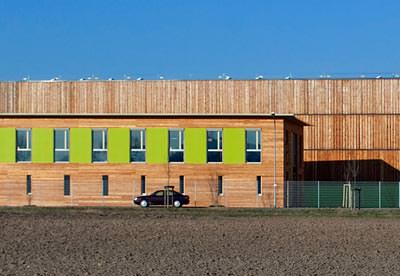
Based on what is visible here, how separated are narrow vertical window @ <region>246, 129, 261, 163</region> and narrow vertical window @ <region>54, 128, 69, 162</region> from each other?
12.6 meters

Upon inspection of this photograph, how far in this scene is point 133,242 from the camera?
31.1m

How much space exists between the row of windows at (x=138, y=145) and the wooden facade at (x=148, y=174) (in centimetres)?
44

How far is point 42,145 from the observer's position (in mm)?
66188

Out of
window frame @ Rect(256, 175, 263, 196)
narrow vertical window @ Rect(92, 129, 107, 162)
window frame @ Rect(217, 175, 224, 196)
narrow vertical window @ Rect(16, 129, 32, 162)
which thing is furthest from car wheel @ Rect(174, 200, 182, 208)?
narrow vertical window @ Rect(16, 129, 32, 162)

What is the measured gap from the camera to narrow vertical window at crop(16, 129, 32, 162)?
66.5 m

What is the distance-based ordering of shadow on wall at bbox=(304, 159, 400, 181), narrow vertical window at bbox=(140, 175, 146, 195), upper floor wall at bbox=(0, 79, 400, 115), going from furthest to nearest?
upper floor wall at bbox=(0, 79, 400, 115) < shadow on wall at bbox=(304, 159, 400, 181) < narrow vertical window at bbox=(140, 175, 146, 195)

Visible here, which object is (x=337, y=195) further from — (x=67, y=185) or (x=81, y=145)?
(x=67, y=185)

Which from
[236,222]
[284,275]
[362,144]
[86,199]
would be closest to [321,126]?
[362,144]

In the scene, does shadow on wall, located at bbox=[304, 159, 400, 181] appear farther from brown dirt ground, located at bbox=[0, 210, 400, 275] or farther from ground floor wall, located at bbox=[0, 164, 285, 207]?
brown dirt ground, located at bbox=[0, 210, 400, 275]

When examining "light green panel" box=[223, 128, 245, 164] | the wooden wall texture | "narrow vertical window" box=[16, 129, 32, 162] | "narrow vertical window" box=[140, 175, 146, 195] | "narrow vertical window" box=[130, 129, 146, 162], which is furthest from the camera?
the wooden wall texture

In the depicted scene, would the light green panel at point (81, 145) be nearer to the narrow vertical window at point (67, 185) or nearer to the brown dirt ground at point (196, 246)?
the narrow vertical window at point (67, 185)

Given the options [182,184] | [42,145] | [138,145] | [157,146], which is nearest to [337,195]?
[182,184]

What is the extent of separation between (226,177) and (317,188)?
20.8 ft

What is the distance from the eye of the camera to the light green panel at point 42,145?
66000 millimetres
